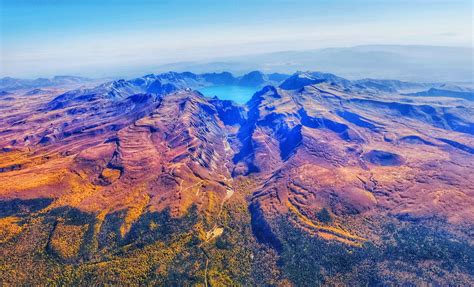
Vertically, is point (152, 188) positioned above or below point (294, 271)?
above

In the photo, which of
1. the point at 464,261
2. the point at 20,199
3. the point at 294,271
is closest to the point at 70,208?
the point at 20,199

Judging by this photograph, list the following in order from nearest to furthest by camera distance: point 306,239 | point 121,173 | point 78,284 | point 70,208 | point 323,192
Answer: point 78,284 < point 306,239 < point 70,208 < point 323,192 < point 121,173

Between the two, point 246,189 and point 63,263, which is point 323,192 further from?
point 63,263

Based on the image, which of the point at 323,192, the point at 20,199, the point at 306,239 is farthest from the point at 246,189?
the point at 20,199

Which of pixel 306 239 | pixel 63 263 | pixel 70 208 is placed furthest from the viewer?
pixel 70 208

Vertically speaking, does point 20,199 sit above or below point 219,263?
above

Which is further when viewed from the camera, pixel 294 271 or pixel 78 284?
pixel 294 271

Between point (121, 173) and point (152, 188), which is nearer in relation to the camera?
point (152, 188)

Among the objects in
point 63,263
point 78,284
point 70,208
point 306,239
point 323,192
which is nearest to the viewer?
point 78,284

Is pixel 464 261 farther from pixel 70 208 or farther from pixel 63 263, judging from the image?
pixel 70 208
